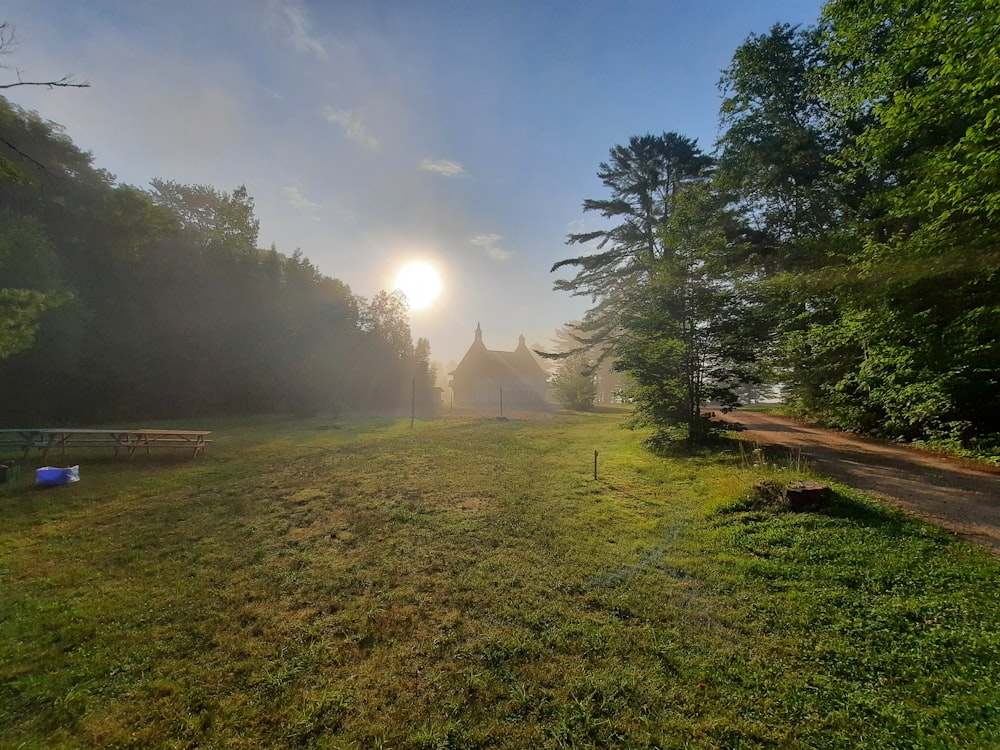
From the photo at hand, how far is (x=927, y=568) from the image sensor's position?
13.4ft

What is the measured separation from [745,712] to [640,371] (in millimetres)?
9485

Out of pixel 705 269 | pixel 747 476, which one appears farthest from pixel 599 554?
pixel 705 269

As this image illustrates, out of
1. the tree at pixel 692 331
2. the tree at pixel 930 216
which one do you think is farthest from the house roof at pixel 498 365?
the tree at pixel 930 216

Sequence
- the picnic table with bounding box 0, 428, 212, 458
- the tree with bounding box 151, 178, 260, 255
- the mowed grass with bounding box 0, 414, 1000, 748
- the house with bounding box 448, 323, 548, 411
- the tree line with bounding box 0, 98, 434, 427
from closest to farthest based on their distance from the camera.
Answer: the mowed grass with bounding box 0, 414, 1000, 748 → the picnic table with bounding box 0, 428, 212, 458 → the tree line with bounding box 0, 98, 434, 427 → the tree with bounding box 151, 178, 260, 255 → the house with bounding box 448, 323, 548, 411

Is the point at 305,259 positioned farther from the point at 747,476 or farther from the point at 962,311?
the point at 962,311

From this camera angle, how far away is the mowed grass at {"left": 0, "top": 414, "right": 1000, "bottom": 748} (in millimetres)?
2510

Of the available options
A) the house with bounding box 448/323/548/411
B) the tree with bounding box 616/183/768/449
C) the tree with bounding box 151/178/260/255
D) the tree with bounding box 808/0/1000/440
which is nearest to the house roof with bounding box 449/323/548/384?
the house with bounding box 448/323/548/411

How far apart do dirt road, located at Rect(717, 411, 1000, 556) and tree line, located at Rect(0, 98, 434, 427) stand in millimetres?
15431

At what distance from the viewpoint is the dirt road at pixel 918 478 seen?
16.9 feet

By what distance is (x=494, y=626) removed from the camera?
3562 millimetres

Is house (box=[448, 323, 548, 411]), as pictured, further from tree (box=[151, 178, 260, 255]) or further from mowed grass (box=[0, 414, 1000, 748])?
mowed grass (box=[0, 414, 1000, 748])

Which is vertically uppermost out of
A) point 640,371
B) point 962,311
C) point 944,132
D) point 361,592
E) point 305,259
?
point 305,259

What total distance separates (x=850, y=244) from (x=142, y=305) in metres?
30.7

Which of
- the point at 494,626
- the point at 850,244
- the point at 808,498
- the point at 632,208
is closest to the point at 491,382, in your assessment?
the point at 632,208
